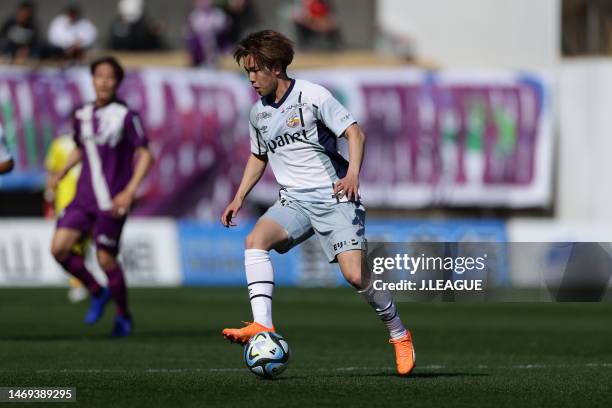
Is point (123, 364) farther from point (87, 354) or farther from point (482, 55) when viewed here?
point (482, 55)

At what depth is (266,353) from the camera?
939cm

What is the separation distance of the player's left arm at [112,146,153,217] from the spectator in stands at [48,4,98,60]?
15209 mm

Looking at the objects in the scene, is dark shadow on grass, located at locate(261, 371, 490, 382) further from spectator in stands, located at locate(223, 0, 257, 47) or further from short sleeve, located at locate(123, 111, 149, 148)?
spectator in stands, located at locate(223, 0, 257, 47)

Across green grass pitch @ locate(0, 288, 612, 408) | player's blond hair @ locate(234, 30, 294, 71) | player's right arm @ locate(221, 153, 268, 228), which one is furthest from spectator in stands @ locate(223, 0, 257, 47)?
player's blond hair @ locate(234, 30, 294, 71)

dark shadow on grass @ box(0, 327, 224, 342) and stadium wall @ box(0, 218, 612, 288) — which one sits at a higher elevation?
dark shadow on grass @ box(0, 327, 224, 342)

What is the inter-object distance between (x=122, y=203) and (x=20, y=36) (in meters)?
16.1

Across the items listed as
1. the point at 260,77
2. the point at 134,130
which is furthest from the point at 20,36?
the point at 260,77

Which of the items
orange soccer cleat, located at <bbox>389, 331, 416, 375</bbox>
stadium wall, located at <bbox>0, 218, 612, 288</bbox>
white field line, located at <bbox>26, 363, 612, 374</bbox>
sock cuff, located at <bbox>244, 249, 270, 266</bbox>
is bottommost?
stadium wall, located at <bbox>0, 218, 612, 288</bbox>

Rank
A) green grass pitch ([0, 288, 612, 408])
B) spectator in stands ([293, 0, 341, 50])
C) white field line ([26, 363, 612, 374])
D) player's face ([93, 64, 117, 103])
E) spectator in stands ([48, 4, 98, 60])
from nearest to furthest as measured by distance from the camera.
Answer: green grass pitch ([0, 288, 612, 408]), white field line ([26, 363, 612, 374]), player's face ([93, 64, 117, 103]), spectator in stands ([48, 4, 98, 60]), spectator in stands ([293, 0, 341, 50])

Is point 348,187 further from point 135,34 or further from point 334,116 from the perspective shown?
point 135,34

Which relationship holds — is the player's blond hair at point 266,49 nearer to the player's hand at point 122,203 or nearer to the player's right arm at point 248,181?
the player's right arm at point 248,181

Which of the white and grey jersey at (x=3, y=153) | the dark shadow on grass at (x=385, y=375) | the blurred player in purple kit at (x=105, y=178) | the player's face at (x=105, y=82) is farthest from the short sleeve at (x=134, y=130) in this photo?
the dark shadow on grass at (x=385, y=375)

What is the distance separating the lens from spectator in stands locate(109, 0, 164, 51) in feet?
100

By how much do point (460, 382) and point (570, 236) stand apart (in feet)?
54.7
